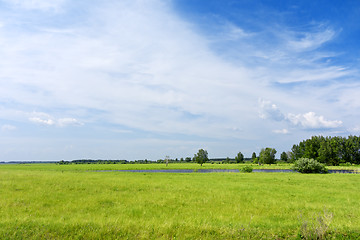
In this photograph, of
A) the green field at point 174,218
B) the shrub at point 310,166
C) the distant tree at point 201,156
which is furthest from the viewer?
the distant tree at point 201,156

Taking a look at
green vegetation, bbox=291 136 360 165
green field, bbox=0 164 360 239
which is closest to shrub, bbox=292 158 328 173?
green field, bbox=0 164 360 239

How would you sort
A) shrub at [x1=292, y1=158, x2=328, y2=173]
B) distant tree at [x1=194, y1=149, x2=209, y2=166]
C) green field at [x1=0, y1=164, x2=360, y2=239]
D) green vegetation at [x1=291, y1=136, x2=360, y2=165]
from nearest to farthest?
1. green field at [x1=0, y1=164, x2=360, y2=239]
2. shrub at [x1=292, y1=158, x2=328, y2=173]
3. green vegetation at [x1=291, y1=136, x2=360, y2=165]
4. distant tree at [x1=194, y1=149, x2=209, y2=166]

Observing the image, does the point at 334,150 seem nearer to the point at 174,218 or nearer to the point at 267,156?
the point at 267,156

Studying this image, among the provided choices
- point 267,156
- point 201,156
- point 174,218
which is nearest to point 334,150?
point 267,156

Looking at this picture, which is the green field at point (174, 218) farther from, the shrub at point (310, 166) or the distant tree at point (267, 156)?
the distant tree at point (267, 156)

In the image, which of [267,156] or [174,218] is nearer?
[174,218]

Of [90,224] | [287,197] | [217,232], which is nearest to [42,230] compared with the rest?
[90,224]

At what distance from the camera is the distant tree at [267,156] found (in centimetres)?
16438

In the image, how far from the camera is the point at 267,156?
165 m

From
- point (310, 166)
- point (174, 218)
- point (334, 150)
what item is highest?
point (334, 150)

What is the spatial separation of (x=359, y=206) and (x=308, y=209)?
4.71 meters

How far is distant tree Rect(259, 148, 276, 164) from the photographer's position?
164375mm

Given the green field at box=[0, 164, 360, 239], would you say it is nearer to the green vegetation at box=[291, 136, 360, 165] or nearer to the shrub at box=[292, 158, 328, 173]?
the shrub at box=[292, 158, 328, 173]

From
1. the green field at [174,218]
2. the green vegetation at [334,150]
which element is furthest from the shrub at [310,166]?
the green vegetation at [334,150]
